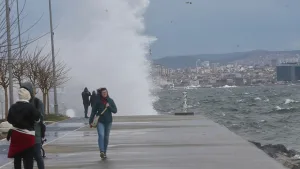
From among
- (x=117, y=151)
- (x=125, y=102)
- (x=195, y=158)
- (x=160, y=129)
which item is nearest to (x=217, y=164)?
(x=195, y=158)

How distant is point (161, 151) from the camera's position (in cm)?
1845

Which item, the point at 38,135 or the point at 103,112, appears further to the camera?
the point at 103,112

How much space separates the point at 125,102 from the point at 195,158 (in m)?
51.4

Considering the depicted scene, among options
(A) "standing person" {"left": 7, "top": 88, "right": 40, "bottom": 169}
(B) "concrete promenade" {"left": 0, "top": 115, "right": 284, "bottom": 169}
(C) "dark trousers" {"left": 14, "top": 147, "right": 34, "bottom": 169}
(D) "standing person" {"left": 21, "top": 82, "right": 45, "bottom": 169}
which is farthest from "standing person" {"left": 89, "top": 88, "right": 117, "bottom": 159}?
(A) "standing person" {"left": 7, "top": 88, "right": 40, "bottom": 169}

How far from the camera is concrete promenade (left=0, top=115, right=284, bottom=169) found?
15484mm

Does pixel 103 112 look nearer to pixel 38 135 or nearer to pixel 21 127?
pixel 38 135

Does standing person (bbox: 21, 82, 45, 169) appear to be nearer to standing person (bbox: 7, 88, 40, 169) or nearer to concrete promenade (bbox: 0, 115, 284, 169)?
standing person (bbox: 7, 88, 40, 169)

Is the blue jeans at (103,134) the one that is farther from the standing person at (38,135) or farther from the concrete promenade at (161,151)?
the standing person at (38,135)

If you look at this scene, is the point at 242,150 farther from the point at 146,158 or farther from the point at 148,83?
the point at 148,83

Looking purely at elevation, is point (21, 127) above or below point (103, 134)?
above

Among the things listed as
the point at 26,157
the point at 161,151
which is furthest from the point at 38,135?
the point at 161,151

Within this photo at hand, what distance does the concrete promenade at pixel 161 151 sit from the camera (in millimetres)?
15484

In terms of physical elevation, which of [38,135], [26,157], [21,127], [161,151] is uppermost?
[21,127]

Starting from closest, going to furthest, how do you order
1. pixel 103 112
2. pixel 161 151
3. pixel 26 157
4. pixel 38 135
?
1. pixel 26 157
2. pixel 38 135
3. pixel 103 112
4. pixel 161 151
